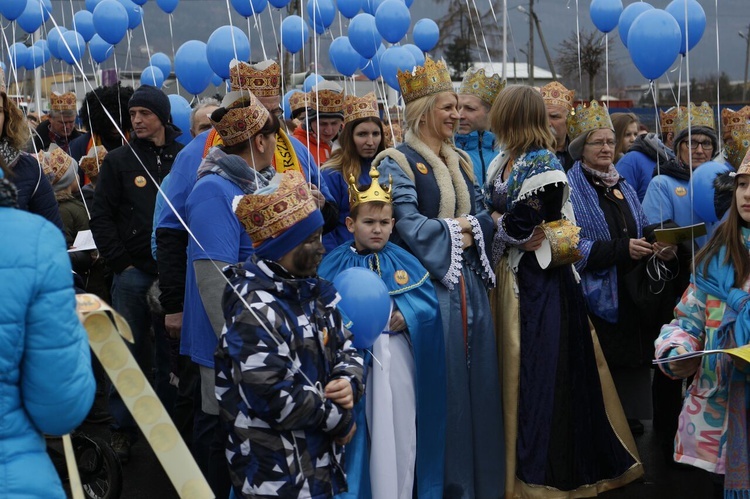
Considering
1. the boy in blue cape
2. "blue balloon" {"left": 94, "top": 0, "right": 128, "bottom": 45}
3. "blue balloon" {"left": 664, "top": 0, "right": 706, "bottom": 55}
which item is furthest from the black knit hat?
"blue balloon" {"left": 664, "top": 0, "right": 706, "bottom": 55}

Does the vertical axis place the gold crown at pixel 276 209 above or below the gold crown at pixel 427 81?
below

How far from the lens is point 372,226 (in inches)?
175

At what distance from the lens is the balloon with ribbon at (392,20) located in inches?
347

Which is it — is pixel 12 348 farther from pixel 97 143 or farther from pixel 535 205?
pixel 97 143

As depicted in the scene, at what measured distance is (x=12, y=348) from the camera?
2.29 meters

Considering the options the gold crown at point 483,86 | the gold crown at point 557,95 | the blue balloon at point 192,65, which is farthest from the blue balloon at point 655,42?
the blue balloon at point 192,65

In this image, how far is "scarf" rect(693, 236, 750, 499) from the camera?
380cm

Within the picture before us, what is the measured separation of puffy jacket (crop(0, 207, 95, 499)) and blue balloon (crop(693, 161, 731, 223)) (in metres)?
4.14

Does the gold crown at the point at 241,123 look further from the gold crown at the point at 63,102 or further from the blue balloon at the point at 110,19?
the gold crown at the point at 63,102

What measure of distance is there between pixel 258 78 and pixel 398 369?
1.57 meters

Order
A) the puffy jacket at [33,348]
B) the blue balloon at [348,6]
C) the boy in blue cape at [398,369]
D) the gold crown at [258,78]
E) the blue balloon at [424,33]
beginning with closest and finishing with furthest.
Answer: the puffy jacket at [33,348], the boy in blue cape at [398,369], the gold crown at [258,78], the blue balloon at [348,6], the blue balloon at [424,33]

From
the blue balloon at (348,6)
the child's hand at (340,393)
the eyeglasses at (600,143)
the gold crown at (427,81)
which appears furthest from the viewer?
the blue balloon at (348,6)

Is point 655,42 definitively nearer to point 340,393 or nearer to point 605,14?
point 605,14

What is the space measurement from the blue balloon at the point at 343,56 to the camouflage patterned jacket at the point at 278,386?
764 centimetres
